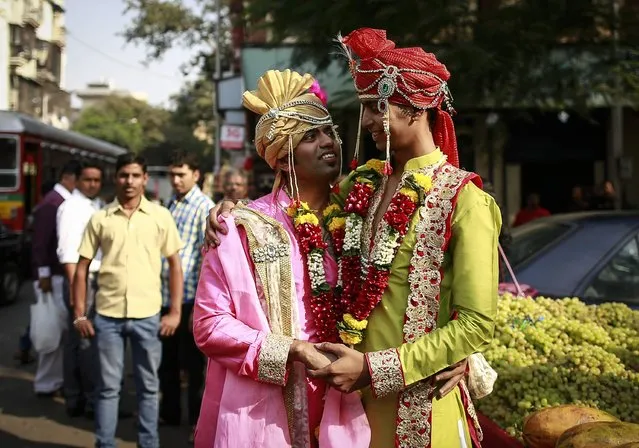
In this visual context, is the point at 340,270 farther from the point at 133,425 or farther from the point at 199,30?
the point at 199,30

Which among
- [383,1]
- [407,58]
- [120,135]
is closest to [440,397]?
[407,58]

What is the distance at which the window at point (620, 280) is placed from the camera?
5273 millimetres

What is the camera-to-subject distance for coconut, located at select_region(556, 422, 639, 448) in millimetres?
2876

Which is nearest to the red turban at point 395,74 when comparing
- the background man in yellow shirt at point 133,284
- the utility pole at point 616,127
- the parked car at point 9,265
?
the background man in yellow shirt at point 133,284

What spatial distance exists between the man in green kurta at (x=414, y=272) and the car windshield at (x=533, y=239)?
3.24m

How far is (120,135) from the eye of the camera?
225 ft

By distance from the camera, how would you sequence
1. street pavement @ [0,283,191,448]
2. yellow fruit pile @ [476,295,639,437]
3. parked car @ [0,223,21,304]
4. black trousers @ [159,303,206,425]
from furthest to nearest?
parked car @ [0,223,21,304] < black trousers @ [159,303,206,425] < street pavement @ [0,283,191,448] < yellow fruit pile @ [476,295,639,437]

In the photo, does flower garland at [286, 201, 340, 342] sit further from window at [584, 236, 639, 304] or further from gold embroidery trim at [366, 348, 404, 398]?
window at [584, 236, 639, 304]

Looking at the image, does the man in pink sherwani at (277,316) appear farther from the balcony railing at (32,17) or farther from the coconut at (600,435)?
the balcony railing at (32,17)

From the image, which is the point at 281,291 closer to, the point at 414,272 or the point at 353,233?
the point at 353,233

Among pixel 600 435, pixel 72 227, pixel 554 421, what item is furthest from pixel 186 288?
pixel 600 435

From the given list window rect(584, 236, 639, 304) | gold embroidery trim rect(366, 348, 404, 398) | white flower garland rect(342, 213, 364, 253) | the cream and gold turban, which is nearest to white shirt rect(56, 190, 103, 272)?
window rect(584, 236, 639, 304)

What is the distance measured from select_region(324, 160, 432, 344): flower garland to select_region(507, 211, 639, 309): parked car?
296cm

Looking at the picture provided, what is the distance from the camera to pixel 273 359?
8.34 ft
